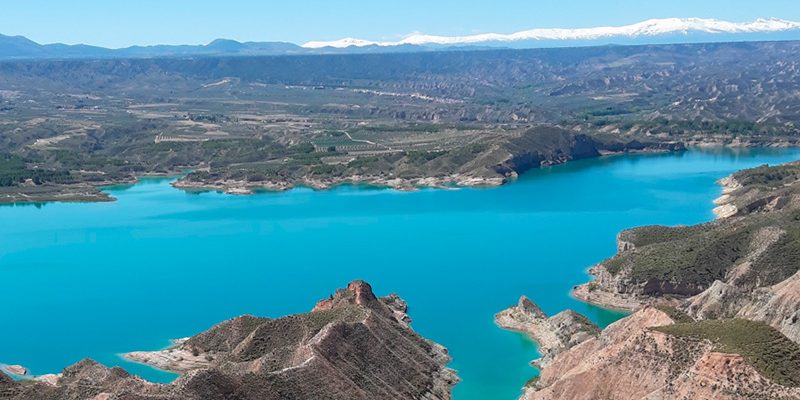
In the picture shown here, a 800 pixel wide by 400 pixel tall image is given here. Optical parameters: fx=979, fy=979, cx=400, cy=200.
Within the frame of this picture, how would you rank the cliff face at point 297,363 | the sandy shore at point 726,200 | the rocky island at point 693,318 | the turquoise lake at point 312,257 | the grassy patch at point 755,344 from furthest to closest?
the sandy shore at point 726,200 → the turquoise lake at point 312,257 → the cliff face at point 297,363 → the rocky island at point 693,318 → the grassy patch at point 755,344

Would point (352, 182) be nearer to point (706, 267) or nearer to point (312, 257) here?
point (312, 257)

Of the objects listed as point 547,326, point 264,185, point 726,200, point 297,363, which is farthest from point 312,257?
point 726,200

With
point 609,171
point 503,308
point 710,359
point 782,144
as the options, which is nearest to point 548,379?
point 710,359

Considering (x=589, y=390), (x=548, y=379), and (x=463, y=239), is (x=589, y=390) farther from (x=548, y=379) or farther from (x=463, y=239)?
(x=463, y=239)

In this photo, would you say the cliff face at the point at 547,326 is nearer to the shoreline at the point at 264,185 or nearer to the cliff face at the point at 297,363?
the cliff face at the point at 297,363

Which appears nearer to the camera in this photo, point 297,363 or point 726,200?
point 297,363

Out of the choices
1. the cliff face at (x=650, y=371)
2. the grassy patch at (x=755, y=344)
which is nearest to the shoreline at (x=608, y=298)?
the cliff face at (x=650, y=371)

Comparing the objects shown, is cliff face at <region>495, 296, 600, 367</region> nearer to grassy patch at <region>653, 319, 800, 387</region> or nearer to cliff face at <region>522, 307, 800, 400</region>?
cliff face at <region>522, 307, 800, 400</region>
